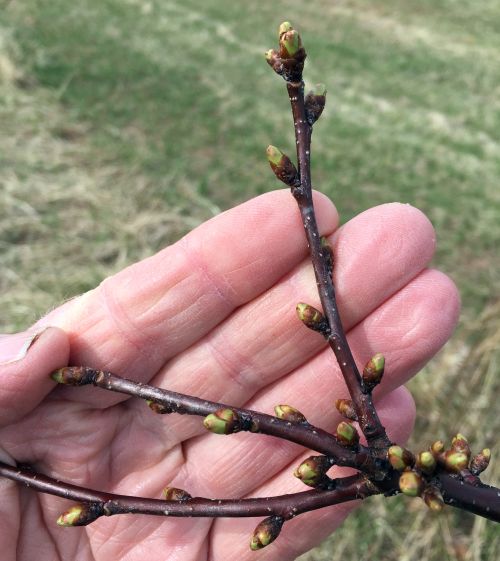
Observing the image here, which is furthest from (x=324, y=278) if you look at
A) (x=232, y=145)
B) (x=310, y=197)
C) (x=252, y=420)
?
(x=232, y=145)

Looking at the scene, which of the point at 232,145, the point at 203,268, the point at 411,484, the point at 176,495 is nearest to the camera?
the point at 411,484

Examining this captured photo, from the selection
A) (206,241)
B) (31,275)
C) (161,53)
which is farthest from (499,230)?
(161,53)

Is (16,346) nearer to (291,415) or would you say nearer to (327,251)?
(291,415)

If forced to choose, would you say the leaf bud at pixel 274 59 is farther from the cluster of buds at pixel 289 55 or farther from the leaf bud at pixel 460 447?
the leaf bud at pixel 460 447

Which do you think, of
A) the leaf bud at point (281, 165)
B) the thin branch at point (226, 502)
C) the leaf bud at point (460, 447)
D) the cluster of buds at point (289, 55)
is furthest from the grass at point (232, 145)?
the cluster of buds at point (289, 55)

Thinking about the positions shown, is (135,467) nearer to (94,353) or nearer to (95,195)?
(94,353)

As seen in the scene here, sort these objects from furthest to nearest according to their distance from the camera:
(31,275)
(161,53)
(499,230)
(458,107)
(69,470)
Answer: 1. (161,53)
2. (458,107)
3. (499,230)
4. (31,275)
5. (69,470)

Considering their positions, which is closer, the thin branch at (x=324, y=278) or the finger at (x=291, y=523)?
the thin branch at (x=324, y=278)
